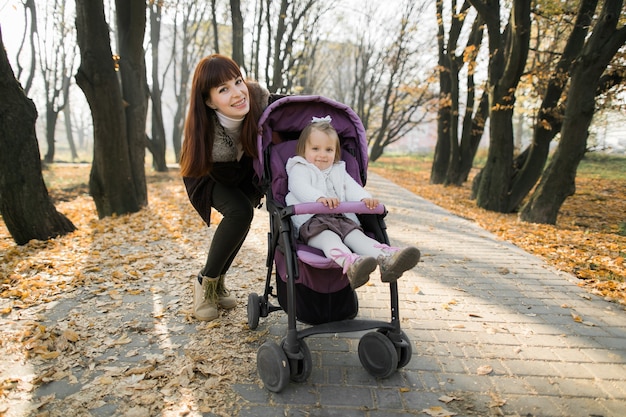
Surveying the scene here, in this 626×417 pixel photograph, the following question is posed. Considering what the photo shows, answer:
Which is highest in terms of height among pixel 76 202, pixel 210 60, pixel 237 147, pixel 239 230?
pixel 210 60

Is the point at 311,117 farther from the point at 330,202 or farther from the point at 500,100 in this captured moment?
the point at 500,100

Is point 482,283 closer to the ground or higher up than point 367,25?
closer to the ground

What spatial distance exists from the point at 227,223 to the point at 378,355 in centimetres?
144

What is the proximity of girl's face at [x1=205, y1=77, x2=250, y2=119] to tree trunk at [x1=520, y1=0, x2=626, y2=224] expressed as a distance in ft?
21.0

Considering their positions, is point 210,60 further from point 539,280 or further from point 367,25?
point 367,25

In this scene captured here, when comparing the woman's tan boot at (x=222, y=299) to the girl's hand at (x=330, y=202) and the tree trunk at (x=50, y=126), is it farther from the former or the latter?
the tree trunk at (x=50, y=126)

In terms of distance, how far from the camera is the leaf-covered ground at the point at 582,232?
15.5ft

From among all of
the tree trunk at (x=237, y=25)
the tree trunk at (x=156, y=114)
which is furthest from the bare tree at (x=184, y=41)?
the tree trunk at (x=237, y=25)

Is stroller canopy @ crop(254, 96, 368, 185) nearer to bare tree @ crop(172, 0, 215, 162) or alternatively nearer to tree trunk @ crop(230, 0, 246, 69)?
tree trunk @ crop(230, 0, 246, 69)

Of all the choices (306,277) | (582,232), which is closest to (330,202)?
(306,277)

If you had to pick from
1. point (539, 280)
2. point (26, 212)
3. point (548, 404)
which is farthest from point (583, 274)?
point (26, 212)

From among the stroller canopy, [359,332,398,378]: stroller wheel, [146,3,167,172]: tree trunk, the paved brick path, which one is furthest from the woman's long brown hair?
[146,3,167,172]: tree trunk

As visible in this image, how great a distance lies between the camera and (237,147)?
10.5 feet

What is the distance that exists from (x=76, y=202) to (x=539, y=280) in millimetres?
9928
